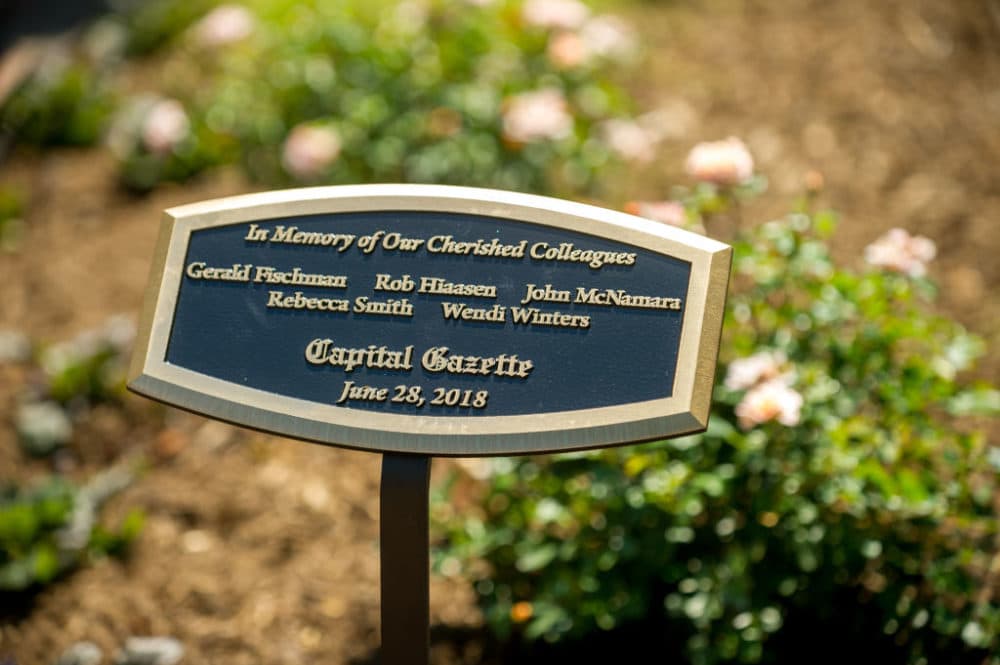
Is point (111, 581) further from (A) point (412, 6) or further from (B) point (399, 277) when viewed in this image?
(A) point (412, 6)

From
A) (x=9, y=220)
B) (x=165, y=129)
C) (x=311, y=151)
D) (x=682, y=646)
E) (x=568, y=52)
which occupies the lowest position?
(x=682, y=646)

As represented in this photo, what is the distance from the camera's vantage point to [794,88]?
4926 mm

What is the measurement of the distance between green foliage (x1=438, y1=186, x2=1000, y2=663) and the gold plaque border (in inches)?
15.1

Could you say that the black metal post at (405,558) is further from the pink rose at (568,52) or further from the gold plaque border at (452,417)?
the pink rose at (568,52)

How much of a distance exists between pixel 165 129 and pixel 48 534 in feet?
6.65

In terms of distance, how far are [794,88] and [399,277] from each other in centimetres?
359

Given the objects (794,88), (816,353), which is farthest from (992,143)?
(816,353)

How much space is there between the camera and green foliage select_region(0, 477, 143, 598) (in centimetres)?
281

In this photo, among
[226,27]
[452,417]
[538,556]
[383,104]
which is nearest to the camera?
[452,417]

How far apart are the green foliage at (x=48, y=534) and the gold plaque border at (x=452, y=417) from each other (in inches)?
48.1

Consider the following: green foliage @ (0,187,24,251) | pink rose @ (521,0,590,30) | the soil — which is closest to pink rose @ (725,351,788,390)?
the soil

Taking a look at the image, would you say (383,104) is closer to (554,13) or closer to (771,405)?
(554,13)

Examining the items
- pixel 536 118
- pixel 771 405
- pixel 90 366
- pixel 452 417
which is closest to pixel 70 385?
pixel 90 366

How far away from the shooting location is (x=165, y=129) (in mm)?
4277
